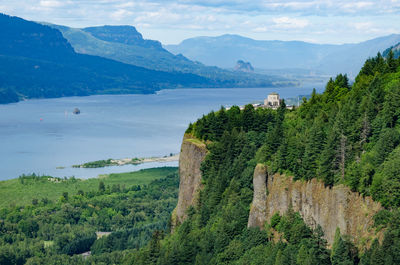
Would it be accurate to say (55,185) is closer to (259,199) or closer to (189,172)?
(189,172)

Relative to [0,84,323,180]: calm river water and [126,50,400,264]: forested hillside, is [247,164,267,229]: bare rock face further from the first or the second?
[0,84,323,180]: calm river water

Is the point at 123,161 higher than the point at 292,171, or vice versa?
the point at 292,171

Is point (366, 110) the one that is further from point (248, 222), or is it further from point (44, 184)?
point (44, 184)

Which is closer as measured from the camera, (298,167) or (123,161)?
(298,167)

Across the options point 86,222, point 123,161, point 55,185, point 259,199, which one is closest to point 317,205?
point 259,199

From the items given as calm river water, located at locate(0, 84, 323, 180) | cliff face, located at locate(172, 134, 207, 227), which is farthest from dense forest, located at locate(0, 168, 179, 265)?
calm river water, located at locate(0, 84, 323, 180)

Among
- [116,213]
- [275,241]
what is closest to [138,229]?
[116,213]

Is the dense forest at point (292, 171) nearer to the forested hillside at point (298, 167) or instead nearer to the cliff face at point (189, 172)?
the forested hillside at point (298, 167)
